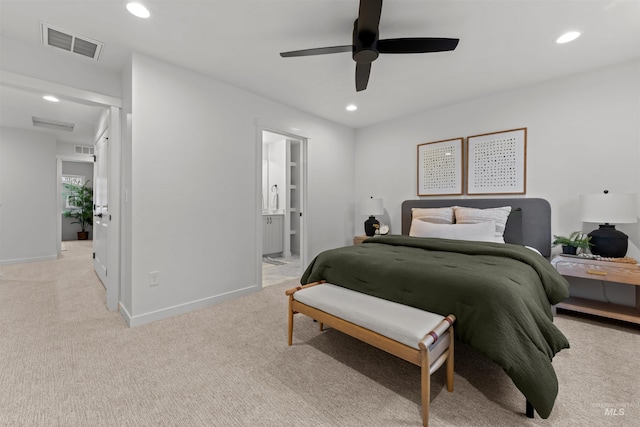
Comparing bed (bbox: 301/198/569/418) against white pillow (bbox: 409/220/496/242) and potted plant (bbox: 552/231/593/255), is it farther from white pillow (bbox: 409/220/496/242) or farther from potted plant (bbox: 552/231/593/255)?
potted plant (bbox: 552/231/593/255)

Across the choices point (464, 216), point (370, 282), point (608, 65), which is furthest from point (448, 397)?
point (608, 65)

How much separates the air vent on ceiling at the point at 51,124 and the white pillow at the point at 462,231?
18.9 feet

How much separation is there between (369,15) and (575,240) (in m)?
2.86

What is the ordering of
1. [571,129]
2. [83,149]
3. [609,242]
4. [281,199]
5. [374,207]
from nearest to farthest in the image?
1. [609,242]
2. [571,129]
3. [374,207]
4. [83,149]
5. [281,199]

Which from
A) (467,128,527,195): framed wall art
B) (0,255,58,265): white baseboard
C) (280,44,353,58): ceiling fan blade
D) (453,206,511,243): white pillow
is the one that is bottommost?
(0,255,58,265): white baseboard

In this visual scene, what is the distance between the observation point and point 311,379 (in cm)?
169

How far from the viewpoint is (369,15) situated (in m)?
1.66

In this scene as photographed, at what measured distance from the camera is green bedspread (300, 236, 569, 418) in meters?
1.32

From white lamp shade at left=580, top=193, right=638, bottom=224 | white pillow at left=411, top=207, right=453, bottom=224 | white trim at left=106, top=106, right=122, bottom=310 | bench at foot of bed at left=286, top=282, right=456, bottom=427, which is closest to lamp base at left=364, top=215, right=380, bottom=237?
white pillow at left=411, top=207, right=453, bottom=224

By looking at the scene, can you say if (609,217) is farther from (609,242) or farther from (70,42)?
(70,42)

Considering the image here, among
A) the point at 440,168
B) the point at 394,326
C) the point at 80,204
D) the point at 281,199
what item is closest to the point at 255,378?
the point at 394,326

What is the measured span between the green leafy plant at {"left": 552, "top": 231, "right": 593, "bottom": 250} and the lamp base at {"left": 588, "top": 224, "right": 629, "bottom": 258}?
0.05 meters

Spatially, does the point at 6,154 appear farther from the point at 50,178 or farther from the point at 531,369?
the point at 531,369

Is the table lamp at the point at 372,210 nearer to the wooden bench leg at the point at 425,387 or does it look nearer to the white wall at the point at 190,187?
the white wall at the point at 190,187
